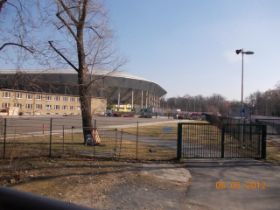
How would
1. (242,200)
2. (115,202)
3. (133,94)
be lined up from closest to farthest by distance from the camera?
(115,202)
(242,200)
(133,94)

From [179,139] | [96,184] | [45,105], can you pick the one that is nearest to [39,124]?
[179,139]

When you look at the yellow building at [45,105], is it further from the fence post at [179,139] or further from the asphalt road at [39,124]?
the fence post at [179,139]

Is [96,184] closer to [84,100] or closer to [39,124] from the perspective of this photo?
[84,100]

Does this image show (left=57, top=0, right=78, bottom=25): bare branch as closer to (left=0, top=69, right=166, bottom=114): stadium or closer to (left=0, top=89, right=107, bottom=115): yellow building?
(left=0, top=69, right=166, bottom=114): stadium

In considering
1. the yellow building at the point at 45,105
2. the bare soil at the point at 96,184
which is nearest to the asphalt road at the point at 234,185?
the bare soil at the point at 96,184

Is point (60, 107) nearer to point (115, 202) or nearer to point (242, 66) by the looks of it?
point (242, 66)

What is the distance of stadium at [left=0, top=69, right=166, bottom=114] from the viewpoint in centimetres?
1769

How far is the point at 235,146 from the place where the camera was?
71.9 feet

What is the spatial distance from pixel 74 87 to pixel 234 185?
13921 millimetres

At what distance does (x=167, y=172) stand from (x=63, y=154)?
5144mm

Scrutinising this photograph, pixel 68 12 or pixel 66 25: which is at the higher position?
pixel 68 12

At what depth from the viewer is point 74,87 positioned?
23.6m

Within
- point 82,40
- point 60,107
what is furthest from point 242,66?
point 60,107

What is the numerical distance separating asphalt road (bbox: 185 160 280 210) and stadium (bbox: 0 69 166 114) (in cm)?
781
